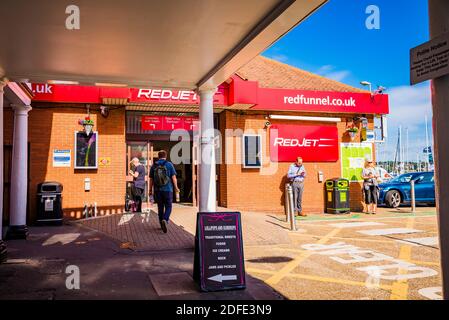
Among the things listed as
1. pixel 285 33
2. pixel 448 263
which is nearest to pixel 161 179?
pixel 285 33

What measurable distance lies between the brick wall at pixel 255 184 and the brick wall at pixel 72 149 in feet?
11.4

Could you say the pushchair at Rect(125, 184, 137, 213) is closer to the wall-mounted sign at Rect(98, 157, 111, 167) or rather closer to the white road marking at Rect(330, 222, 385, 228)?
the wall-mounted sign at Rect(98, 157, 111, 167)

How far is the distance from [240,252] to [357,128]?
1065cm

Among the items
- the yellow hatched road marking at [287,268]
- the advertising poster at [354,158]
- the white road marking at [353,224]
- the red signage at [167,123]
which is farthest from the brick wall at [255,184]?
the yellow hatched road marking at [287,268]

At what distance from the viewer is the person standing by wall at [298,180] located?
12.6 metres

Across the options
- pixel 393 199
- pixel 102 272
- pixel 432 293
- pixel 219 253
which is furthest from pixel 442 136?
pixel 393 199

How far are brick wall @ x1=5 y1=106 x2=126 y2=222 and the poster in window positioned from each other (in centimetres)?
15

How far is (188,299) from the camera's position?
176 inches

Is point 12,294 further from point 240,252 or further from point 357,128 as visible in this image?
point 357,128

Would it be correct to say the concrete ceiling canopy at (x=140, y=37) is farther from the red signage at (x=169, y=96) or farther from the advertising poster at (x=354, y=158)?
the advertising poster at (x=354, y=158)

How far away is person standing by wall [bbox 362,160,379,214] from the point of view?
522 inches

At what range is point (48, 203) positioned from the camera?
10086mm

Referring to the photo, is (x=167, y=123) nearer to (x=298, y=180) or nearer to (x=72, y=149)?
(x=72, y=149)
